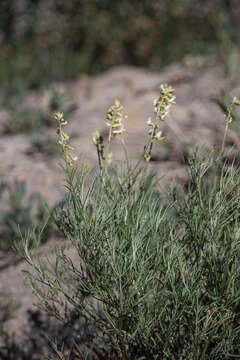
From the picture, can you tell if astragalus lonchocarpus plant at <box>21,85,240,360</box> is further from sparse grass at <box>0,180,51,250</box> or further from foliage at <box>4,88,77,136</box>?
foliage at <box>4,88,77,136</box>

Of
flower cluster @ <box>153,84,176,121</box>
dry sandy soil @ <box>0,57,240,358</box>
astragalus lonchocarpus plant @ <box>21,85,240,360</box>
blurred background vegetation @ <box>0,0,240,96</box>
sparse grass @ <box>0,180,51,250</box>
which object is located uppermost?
blurred background vegetation @ <box>0,0,240,96</box>

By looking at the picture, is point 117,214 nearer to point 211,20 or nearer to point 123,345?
point 123,345

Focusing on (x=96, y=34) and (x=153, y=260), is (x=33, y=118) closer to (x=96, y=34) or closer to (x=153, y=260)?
(x=153, y=260)

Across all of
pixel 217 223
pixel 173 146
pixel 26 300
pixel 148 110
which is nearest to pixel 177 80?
pixel 148 110

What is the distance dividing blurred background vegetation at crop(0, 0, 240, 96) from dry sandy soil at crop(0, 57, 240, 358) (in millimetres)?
938

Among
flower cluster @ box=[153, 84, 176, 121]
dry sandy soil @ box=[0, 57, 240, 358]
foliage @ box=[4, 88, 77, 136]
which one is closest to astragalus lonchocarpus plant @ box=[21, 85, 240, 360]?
flower cluster @ box=[153, 84, 176, 121]

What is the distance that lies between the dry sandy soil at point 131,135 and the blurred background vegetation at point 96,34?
938 millimetres

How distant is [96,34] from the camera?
7199mm

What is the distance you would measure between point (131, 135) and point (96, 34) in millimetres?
3887

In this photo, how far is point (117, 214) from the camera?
1.37 meters

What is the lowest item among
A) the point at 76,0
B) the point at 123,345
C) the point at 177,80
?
the point at 123,345

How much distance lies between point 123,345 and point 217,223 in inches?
20.7

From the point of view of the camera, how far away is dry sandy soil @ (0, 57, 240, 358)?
2508 mm

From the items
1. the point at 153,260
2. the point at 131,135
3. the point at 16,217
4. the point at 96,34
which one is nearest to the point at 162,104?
the point at 153,260
